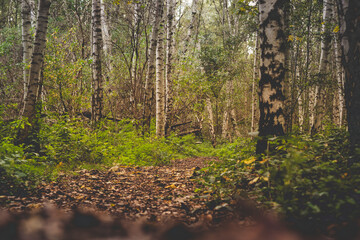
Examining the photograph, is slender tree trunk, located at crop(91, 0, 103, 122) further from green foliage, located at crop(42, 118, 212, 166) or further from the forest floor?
the forest floor

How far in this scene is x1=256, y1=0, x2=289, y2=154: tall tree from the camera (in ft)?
11.4

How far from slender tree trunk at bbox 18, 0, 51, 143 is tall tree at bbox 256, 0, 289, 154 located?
449cm

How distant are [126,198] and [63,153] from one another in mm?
2428

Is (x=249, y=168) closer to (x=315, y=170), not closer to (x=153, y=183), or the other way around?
→ (x=315, y=170)

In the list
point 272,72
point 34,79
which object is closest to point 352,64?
point 272,72

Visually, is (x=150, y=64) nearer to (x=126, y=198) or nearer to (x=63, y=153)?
(x=63, y=153)

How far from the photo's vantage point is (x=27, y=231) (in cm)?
110

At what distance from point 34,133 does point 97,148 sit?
1475 millimetres

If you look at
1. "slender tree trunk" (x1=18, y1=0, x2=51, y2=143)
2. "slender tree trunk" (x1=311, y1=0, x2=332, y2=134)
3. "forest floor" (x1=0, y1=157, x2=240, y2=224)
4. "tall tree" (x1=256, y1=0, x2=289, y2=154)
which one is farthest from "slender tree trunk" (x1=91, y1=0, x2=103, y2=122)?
"slender tree trunk" (x1=311, y1=0, x2=332, y2=134)

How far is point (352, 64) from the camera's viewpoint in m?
2.65

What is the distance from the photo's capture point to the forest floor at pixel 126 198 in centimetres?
251

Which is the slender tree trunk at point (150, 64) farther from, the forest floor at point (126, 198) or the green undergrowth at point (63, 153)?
the forest floor at point (126, 198)

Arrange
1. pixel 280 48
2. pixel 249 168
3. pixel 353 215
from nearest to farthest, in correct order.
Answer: pixel 353 215, pixel 249 168, pixel 280 48

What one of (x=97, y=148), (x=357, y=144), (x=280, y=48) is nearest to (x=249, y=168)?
(x=357, y=144)
